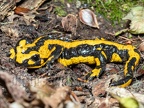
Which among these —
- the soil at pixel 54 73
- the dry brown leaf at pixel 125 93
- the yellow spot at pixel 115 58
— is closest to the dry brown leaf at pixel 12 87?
the soil at pixel 54 73

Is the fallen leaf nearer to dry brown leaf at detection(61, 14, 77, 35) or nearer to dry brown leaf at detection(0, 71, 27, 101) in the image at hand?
dry brown leaf at detection(61, 14, 77, 35)

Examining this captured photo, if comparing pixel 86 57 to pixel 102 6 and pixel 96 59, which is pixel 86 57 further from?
pixel 102 6

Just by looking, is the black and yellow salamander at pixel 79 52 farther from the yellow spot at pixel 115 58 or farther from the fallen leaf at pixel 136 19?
the fallen leaf at pixel 136 19

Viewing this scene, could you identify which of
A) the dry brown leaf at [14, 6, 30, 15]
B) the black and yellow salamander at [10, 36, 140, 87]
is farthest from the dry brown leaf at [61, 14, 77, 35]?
the dry brown leaf at [14, 6, 30, 15]

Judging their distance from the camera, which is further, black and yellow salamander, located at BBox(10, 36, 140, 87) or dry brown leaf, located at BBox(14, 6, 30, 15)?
dry brown leaf, located at BBox(14, 6, 30, 15)

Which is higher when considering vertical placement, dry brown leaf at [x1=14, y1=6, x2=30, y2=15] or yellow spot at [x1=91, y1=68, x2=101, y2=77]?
dry brown leaf at [x1=14, y1=6, x2=30, y2=15]
